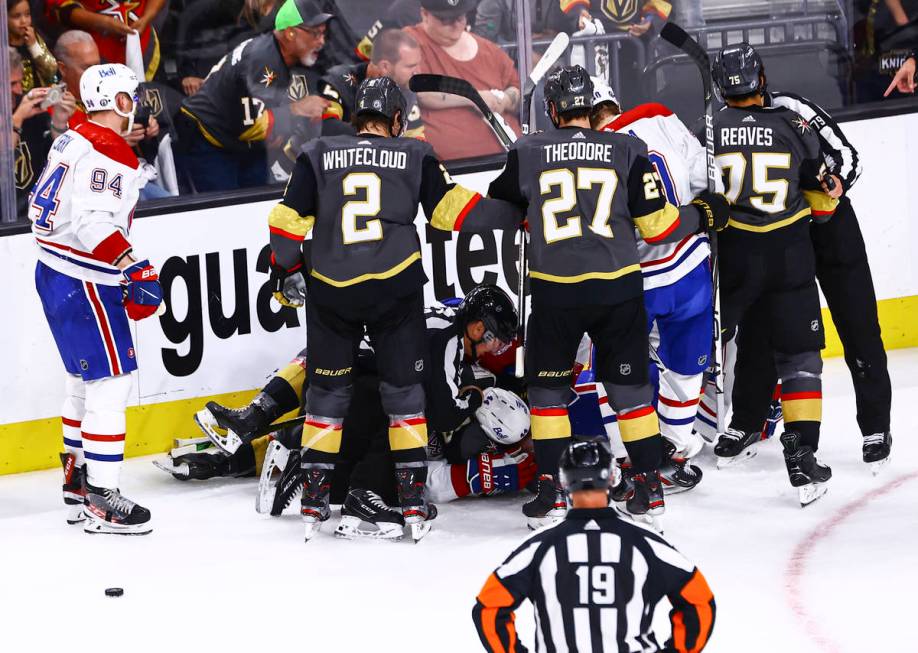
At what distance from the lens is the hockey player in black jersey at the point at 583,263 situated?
456 cm

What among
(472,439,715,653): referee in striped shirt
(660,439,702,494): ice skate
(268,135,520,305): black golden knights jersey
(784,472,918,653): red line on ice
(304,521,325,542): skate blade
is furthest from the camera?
(660,439,702,494): ice skate

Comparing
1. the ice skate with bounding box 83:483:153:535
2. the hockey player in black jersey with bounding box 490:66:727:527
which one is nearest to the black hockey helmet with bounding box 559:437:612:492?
the hockey player in black jersey with bounding box 490:66:727:527

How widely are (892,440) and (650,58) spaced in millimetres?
2132

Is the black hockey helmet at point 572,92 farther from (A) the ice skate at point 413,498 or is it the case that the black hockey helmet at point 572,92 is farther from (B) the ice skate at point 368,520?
(B) the ice skate at point 368,520

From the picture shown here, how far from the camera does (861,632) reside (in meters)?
3.93

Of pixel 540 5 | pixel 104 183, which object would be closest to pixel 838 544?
pixel 104 183

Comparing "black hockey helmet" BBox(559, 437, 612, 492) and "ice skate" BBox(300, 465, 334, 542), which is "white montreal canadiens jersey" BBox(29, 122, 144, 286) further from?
"black hockey helmet" BBox(559, 437, 612, 492)

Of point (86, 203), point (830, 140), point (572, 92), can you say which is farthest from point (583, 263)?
point (86, 203)

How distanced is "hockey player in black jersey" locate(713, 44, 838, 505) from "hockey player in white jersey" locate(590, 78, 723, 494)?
106 mm

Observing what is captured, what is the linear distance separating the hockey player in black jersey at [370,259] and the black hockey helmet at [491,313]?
1.09ft

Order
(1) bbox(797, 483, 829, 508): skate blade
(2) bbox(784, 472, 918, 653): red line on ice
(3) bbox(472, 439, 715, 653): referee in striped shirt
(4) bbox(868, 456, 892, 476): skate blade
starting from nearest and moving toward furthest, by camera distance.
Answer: (3) bbox(472, 439, 715, 653): referee in striped shirt → (2) bbox(784, 472, 918, 653): red line on ice → (1) bbox(797, 483, 829, 508): skate blade → (4) bbox(868, 456, 892, 476): skate blade

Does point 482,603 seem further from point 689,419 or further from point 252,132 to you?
point 252,132

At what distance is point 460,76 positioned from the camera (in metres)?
6.61

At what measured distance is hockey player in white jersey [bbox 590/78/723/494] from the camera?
A: 4.99 m
